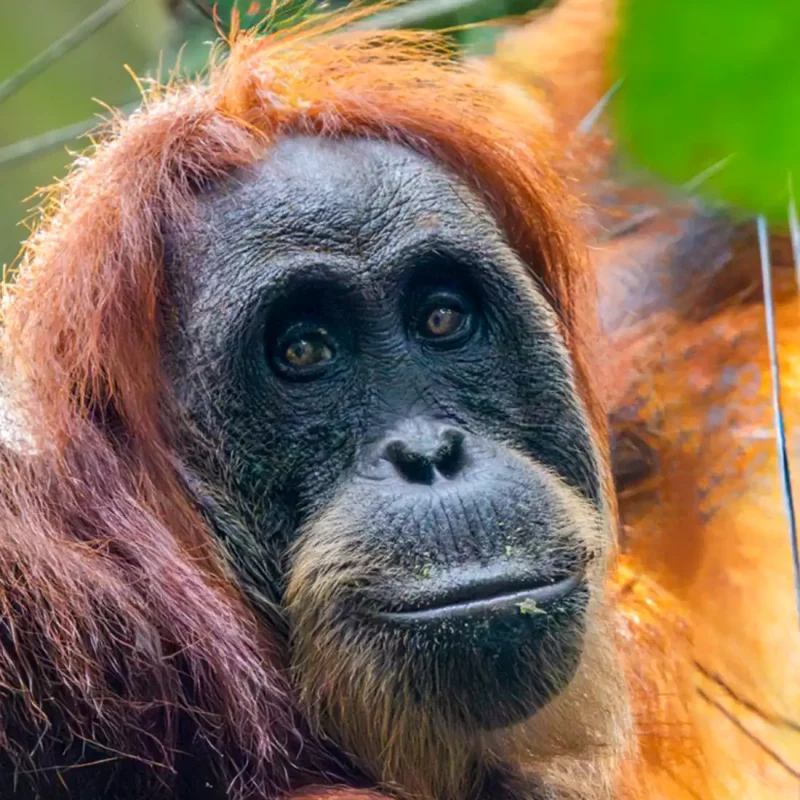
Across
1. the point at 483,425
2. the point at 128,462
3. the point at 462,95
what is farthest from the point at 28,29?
the point at 483,425

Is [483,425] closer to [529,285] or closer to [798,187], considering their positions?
[529,285]

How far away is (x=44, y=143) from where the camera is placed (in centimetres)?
204

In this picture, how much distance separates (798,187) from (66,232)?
4.75ft

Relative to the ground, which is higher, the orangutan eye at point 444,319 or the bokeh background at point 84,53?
the bokeh background at point 84,53

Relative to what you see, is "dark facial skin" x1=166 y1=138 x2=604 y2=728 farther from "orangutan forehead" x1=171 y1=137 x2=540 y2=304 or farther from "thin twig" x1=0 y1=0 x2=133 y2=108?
"thin twig" x1=0 y1=0 x2=133 y2=108

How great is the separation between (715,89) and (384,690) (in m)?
1.18

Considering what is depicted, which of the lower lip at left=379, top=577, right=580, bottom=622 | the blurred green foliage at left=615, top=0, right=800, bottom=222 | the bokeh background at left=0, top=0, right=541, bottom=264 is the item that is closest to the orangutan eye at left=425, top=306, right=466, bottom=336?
the lower lip at left=379, top=577, right=580, bottom=622

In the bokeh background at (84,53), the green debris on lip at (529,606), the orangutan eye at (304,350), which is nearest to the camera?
the green debris on lip at (529,606)

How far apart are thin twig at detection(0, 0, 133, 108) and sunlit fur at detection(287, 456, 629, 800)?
1115 millimetres

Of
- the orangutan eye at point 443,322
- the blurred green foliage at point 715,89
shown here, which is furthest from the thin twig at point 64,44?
the blurred green foliage at point 715,89

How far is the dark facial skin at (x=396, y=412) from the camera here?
130cm

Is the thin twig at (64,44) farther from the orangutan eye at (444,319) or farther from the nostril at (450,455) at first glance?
the nostril at (450,455)

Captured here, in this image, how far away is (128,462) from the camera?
1.41m

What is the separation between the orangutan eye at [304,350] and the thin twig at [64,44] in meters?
0.82
